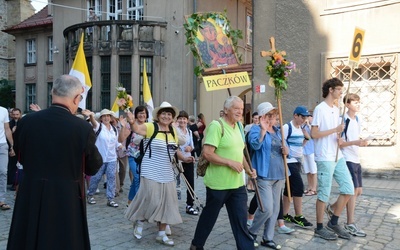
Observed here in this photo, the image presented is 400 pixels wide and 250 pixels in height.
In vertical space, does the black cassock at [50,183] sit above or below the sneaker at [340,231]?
above

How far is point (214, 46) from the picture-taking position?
7035 mm

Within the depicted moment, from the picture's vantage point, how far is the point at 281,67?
18.1 feet

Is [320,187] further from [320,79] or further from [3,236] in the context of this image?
[320,79]

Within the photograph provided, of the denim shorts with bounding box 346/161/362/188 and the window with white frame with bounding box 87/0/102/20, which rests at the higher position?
the window with white frame with bounding box 87/0/102/20

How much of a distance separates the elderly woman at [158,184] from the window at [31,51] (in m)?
26.3

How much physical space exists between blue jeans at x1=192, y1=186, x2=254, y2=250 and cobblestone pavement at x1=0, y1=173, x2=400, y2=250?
67cm

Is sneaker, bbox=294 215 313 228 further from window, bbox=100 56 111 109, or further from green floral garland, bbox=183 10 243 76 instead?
window, bbox=100 56 111 109

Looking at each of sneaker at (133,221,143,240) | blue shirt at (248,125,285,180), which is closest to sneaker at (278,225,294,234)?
blue shirt at (248,125,285,180)

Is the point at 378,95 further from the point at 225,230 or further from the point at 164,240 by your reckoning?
the point at 164,240

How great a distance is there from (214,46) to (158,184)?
281cm

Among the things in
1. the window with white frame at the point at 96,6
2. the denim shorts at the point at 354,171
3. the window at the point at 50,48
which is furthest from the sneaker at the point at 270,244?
the window at the point at 50,48

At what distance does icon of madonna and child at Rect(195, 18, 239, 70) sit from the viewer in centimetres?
692

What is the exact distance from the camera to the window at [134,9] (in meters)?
21.1

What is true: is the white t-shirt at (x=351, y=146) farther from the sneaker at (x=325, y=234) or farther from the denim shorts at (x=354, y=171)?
the sneaker at (x=325, y=234)
